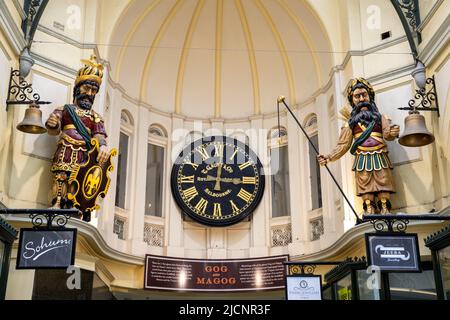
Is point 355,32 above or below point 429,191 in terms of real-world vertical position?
above

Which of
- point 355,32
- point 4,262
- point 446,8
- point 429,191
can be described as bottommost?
point 4,262

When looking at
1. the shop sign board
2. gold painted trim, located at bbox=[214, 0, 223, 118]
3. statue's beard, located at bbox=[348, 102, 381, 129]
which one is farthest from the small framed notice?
gold painted trim, located at bbox=[214, 0, 223, 118]

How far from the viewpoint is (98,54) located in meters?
11.7

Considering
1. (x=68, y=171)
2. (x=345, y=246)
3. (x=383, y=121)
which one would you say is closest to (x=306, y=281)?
(x=345, y=246)

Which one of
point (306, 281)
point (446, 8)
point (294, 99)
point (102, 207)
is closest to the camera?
point (306, 281)

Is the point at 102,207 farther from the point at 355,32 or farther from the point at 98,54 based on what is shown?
the point at 355,32

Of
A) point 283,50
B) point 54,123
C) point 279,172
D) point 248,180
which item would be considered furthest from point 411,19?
point 54,123

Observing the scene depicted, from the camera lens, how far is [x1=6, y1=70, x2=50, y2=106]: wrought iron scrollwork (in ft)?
32.1

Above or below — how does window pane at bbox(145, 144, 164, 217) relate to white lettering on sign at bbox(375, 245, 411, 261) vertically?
above

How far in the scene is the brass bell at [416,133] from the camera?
9289 mm

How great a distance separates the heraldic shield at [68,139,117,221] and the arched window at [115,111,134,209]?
7.17ft

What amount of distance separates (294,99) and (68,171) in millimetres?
5490

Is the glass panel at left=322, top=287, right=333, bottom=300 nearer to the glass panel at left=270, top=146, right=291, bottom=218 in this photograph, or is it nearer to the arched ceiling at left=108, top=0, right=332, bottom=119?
the glass panel at left=270, top=146, right=291, bottom=218

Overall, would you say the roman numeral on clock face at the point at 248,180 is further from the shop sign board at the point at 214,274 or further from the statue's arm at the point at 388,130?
the statue's arm at the point at 388,130
